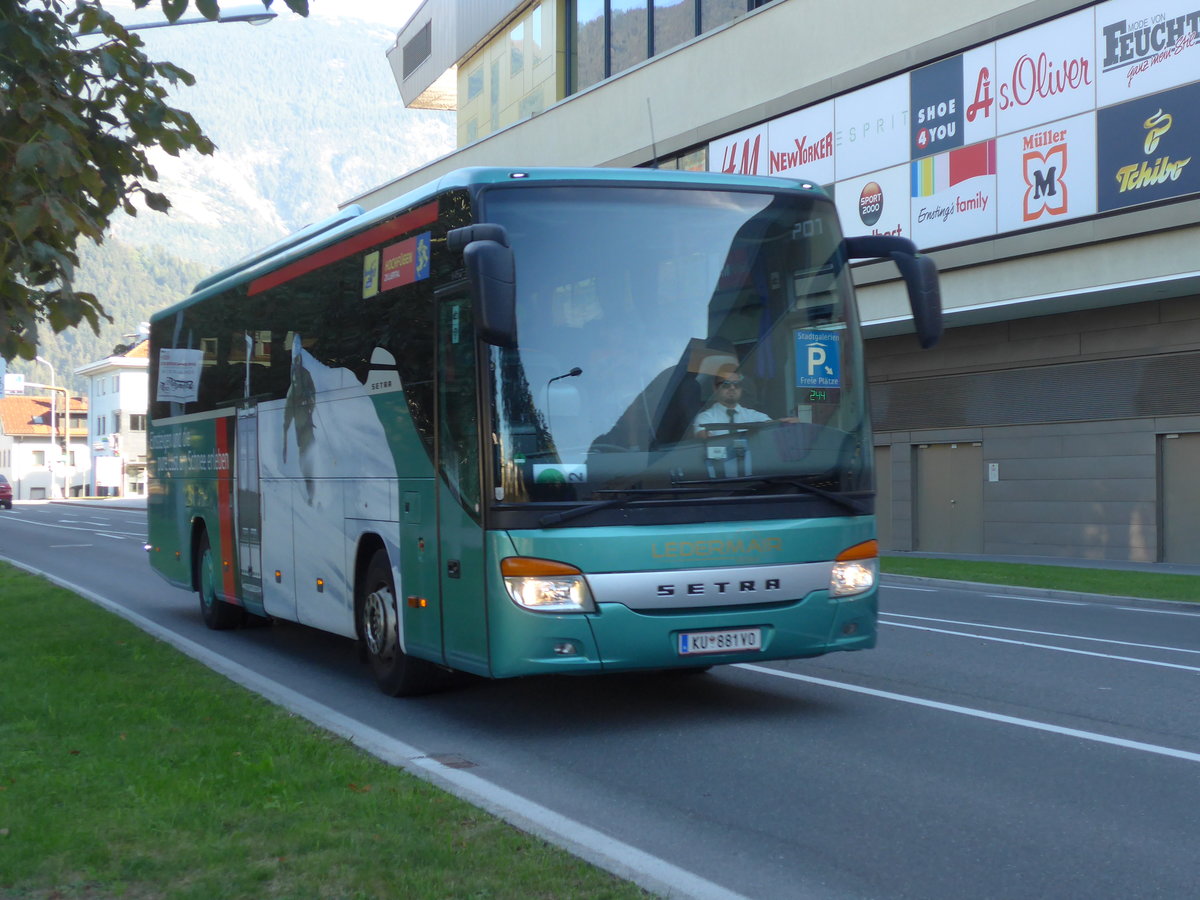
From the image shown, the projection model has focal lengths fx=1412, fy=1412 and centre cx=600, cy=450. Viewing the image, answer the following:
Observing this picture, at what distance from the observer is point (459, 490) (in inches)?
306

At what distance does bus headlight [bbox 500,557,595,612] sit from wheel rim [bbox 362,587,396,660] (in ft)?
5.79

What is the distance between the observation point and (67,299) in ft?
18.0

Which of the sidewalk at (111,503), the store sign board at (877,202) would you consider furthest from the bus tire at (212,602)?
the sidewalk at (111,503)

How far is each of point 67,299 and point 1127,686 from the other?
279 inches

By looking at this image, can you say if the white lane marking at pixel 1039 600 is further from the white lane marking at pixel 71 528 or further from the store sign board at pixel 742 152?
the white lane marking at pixel 71 528

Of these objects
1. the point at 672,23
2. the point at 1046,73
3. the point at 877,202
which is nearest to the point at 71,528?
the point at 672,23

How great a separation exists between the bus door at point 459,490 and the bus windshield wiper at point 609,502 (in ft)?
1.47

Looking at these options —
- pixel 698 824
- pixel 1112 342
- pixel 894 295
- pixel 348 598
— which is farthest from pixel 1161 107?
pixel 698 824

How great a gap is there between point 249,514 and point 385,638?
331cm

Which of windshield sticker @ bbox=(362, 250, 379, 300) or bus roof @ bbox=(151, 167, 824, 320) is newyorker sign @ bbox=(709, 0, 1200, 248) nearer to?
bus roof @ bbox=(151, 167, 824, 320)

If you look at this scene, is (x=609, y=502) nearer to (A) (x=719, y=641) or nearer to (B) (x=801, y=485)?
(A) (x=719, y=641)

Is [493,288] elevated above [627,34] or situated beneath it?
situated beneath

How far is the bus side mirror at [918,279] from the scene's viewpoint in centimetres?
802

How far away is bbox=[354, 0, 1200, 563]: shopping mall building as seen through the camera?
2291 cm
